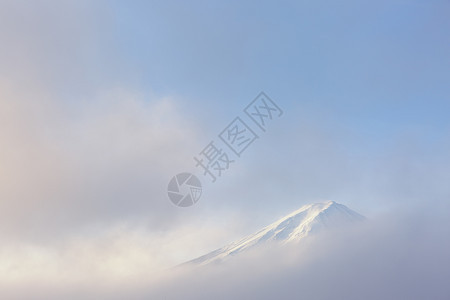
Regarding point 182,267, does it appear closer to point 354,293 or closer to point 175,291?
point 175,291

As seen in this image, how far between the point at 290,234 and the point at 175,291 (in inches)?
1725

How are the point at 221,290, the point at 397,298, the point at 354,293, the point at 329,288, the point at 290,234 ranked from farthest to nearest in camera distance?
the point at 290,234 < the point at 221,290 < the point at 329,288 < the point at 354,293 < the point at 397,298

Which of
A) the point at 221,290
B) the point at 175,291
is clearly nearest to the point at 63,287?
the point at 175,291

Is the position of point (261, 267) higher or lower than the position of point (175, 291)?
lower

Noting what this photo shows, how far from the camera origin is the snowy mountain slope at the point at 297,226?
112 m

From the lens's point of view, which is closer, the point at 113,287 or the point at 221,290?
the point at 221,290

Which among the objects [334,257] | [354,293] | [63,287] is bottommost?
[354,293]

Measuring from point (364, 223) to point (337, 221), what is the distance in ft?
36.7

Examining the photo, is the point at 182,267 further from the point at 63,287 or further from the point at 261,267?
the point at 63,287

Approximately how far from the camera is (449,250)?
9850 cm

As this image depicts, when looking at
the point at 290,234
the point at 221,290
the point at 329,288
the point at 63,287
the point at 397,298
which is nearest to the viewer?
the point at 397,298

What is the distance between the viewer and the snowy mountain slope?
11200cm

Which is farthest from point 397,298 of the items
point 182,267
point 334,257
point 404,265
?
point 182,267

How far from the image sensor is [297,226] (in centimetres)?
11888
